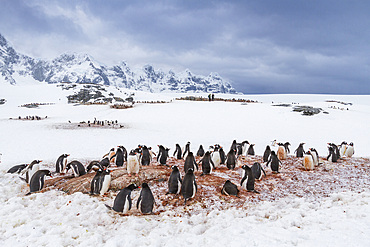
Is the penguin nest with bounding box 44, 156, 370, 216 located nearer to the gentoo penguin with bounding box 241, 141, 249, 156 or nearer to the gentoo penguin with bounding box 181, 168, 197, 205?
the gentoo penguin with bounding box 181, 168, 197, 205

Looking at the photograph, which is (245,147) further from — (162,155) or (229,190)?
(229,190)

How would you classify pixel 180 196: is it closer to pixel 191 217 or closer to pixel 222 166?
pixel 191 217

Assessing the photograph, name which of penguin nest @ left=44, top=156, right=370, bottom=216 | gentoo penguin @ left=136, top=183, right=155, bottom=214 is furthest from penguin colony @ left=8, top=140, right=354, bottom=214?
penguin nest @ left=44, top=156, right=370, bottom=216

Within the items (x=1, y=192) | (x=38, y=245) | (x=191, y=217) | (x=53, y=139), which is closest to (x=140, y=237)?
(x=191, y=217)

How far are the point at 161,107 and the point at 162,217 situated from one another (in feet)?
89.1

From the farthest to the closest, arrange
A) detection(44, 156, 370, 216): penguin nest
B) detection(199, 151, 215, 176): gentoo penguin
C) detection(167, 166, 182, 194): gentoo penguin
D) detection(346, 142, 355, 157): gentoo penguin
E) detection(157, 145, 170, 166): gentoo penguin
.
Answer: detection(346, 142, 355, 157): gentoo penguin → detection(157, 145, 170, 166): gentoo penguin → detection(199, 151, 215, 176): gentoo penguin → detection(167, 166, 182, 194): gentoo penguin → detection(44, 156, 370, 216): penguin nest

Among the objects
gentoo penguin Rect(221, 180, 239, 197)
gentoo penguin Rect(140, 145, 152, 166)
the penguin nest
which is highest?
gentoo penguin Rect(140, 145, 152, 166)

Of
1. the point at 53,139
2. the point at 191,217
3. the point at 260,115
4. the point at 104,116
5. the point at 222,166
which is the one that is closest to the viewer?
the point at 191,217

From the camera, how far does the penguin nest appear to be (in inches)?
233

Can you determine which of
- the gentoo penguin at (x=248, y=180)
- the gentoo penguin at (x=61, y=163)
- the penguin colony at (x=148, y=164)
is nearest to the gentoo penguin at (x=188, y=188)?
the penguin colony at (x=148, y=164)

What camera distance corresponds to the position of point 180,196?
631 cm

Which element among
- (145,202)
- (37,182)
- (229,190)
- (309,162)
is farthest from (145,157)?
(309,162)

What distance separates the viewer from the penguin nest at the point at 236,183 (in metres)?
5.93

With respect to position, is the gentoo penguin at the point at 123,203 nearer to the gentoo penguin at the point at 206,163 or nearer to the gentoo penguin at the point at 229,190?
the gentoo penguin at the point at 229,190
